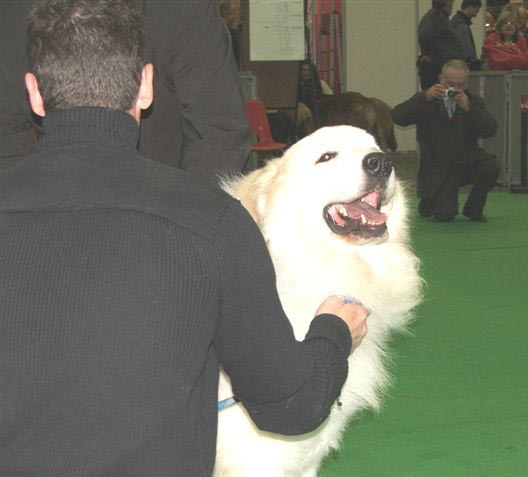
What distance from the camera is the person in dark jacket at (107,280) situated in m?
1.27

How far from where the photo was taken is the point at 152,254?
129cm

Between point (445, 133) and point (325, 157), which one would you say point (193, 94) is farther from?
point (445, 133)

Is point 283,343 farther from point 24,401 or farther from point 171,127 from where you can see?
point 171,127

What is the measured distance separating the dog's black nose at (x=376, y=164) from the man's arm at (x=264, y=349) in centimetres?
101

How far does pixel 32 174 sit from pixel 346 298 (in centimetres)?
135

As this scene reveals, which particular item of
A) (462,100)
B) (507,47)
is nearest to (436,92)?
(462,100)

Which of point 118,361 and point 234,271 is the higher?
point 234,271

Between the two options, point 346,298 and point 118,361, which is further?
point 346,298

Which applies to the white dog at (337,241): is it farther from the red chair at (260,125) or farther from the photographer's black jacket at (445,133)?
the red chair at (260,125)

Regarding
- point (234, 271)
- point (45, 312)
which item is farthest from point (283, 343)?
point (45, 312)

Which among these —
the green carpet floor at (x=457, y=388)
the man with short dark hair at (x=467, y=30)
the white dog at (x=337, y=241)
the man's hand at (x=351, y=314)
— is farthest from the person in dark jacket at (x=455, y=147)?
the man's hand at (x=351, y=314)

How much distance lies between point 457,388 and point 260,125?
215 inches

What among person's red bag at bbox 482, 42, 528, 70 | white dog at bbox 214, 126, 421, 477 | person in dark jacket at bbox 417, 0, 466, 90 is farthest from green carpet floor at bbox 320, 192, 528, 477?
person's red bag at bbox 482, 42, 528, 70

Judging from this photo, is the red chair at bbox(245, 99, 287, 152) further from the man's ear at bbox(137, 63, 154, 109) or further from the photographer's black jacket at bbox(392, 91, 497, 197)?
the man's ear at bbox(137, 63, 154, 109)
